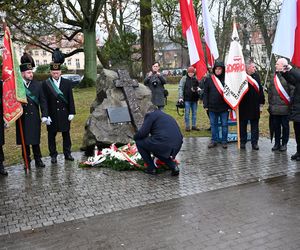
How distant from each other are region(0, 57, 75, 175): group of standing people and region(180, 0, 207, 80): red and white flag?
2877 millimetres

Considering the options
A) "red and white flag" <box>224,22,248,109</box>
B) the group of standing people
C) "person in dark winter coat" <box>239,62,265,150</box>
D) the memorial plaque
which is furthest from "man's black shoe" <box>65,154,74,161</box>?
"person in dark winter coat" <box>239,62,265,150</box>

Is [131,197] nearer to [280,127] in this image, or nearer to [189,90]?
[280,127]

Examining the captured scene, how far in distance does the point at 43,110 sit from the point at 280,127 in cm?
486

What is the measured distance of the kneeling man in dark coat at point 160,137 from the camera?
662 centimetres

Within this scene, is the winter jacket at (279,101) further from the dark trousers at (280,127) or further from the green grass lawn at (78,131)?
the green grass lawn at (78,131)

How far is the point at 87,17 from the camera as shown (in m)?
20.3

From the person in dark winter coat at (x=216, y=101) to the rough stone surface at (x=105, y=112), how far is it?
4.55 feet

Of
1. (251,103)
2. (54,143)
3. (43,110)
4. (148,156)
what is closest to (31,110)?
(43,110)

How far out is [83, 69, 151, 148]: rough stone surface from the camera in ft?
27.6

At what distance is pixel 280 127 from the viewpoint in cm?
845

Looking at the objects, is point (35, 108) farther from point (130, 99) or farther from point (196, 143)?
point (196, 143)

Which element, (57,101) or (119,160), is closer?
(119,160)

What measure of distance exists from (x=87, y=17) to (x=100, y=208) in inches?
648

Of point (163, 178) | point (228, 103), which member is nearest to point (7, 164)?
point (163, 178)
